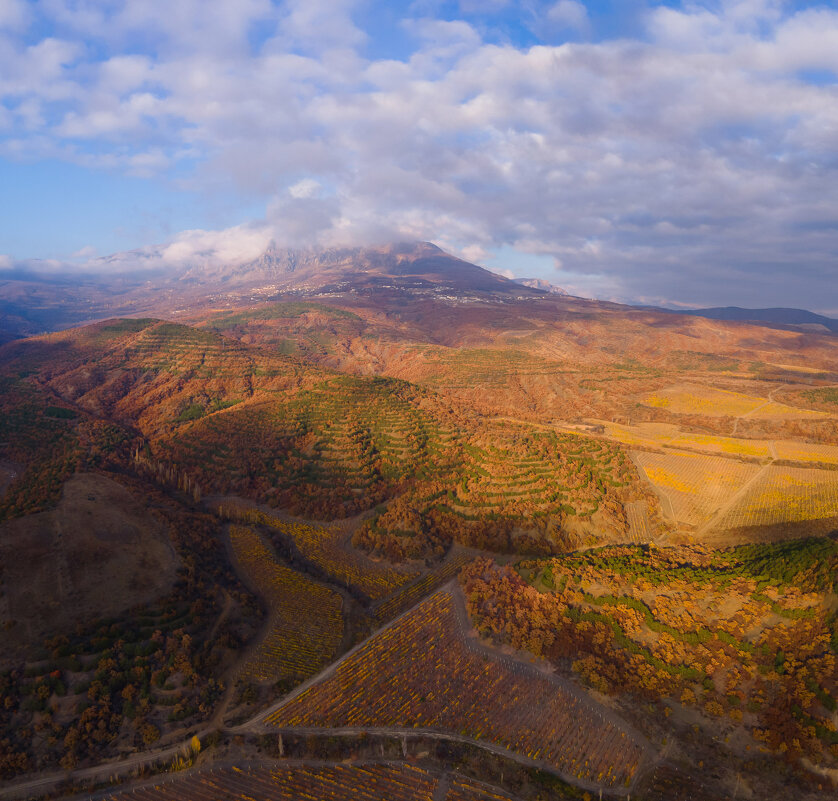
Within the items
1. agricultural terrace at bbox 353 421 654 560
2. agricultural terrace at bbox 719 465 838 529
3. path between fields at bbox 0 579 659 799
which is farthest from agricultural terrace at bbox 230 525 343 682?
agricultural terrace at bbox 719 465 838 529

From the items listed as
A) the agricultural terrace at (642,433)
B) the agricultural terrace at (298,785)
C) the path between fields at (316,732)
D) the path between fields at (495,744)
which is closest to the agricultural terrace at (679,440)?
the agricultural terrace at (642,433)

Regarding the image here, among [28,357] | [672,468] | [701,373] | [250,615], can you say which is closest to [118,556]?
[250,615]

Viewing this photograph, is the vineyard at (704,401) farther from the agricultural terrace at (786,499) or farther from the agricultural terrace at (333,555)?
the agricultural terrace at (333,555)

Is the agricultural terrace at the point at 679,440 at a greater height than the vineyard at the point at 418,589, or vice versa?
the agricultural terrace at the point at 679,440

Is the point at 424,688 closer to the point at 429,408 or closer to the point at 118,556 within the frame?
the point at 118,556

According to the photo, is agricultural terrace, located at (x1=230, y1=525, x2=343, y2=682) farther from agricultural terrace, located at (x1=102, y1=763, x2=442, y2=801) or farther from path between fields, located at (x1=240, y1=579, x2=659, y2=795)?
agricultural terrace, located at (x1=102, y1=763, x2=442, y2=801)

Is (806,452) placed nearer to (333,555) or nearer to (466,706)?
(466,706)
